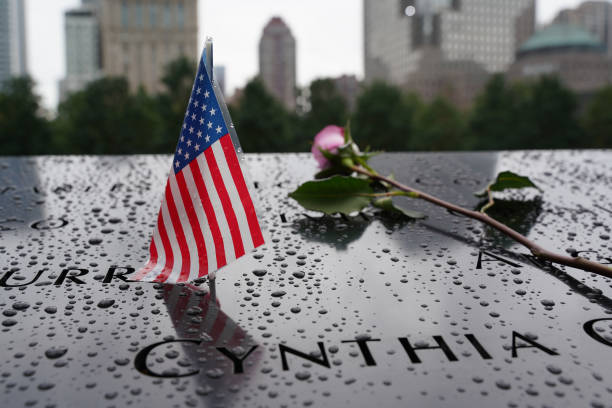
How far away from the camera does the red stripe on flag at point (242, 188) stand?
116 cm

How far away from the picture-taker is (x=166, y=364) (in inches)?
34.1

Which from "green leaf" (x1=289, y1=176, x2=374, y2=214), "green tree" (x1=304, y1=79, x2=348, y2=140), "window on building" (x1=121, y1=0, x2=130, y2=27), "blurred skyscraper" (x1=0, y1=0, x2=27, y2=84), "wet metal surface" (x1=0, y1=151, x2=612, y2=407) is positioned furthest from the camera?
"blurred skyscraper" (x1=0, y1=0, x2=27, y2=84)

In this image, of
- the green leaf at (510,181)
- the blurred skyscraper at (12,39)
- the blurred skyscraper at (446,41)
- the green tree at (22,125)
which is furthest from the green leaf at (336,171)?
the blurred skyscraper at (12,39)

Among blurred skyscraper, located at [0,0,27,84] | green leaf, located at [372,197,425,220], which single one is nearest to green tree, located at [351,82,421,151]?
green leaf, located at [372,197,425,220]

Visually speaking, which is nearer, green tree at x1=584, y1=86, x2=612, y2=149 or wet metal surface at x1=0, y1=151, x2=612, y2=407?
wet metal surface at x1=0, y1=151, x2=612, y2=407

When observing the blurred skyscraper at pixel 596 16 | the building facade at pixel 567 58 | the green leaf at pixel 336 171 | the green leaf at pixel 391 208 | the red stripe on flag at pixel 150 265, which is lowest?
the red stripe on flag at pixel 150 265

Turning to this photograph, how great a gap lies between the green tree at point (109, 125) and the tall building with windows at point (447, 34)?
173 ft

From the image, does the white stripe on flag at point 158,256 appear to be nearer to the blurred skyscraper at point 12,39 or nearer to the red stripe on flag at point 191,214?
the red stripe on flag at point 191,214

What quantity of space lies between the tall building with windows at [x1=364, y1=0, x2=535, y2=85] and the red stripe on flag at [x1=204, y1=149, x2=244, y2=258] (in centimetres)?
7281

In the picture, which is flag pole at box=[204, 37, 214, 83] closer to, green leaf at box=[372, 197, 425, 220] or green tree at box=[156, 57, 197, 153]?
green leaf at box=[372, 197, 425, 220]

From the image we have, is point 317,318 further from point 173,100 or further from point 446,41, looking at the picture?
point 446,41

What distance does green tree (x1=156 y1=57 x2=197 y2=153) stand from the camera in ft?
67.6

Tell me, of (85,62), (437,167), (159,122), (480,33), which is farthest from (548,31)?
(85,62)

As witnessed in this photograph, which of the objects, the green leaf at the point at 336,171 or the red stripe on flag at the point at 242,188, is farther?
the green leaf at the point at 336,171
